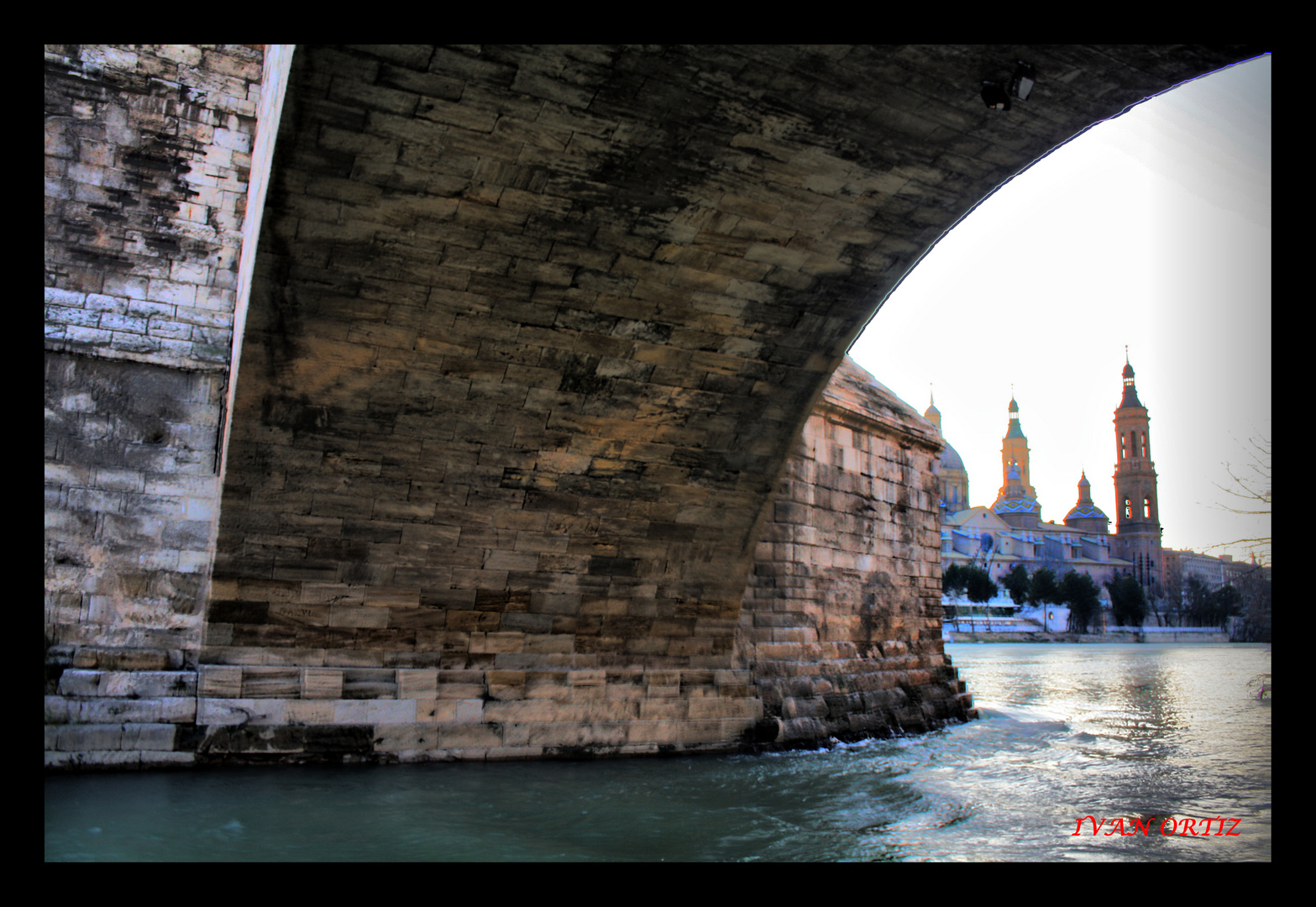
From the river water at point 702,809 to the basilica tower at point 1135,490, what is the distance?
68475 millimetres

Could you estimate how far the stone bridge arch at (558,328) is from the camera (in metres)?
4.38

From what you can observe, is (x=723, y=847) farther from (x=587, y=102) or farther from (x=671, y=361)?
(x=587, y=102)

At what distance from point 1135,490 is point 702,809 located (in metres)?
76.4

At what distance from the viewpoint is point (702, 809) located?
18.8 ft

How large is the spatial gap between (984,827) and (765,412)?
3.24 meters

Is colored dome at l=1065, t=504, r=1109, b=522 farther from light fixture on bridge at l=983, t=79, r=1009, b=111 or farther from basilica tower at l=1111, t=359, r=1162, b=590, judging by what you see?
light fixture on bridge at l=983, t=79, r=1009, b=111

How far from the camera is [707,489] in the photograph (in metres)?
7.32

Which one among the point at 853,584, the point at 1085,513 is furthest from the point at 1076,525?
the point at 853,584

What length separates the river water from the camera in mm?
4695

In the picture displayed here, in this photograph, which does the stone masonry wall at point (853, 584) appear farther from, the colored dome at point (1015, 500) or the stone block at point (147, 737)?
the colored dome at point (1015, 500)

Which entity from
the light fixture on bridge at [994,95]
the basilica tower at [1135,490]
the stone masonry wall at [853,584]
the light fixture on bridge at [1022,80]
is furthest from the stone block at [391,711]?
the basilica tower at [1135,490]
